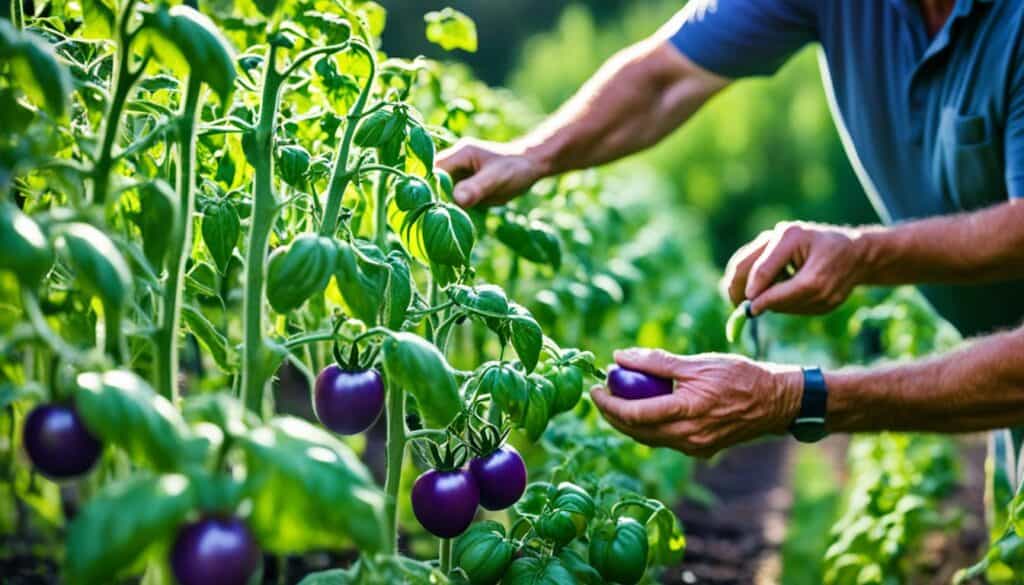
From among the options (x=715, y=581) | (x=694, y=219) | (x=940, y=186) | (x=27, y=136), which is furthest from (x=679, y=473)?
(x=694, y=219)

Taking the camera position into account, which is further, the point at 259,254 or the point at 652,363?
the point at 652,363

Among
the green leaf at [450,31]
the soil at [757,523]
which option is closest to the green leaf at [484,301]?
the green leaf at [450,31]

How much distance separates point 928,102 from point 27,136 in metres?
1.99

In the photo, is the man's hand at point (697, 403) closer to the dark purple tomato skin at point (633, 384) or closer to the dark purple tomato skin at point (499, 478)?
the dark purple tomato skin at point (633, 384)

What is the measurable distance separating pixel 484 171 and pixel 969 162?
3.52 feet

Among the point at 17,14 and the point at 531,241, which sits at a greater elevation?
the point at 17,14

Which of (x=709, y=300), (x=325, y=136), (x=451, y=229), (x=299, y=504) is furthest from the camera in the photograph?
(x=709, y=300)

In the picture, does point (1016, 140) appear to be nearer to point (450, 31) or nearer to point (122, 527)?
point (450, 31)

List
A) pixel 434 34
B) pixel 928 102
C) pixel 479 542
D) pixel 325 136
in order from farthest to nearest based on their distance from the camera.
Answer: pixel 928 102, pixel 434 34, pixel 325 136, pixel 479 542

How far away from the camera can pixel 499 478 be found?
148 centimetres

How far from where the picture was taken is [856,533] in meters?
2.74

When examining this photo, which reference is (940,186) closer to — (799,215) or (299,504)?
(299,504)

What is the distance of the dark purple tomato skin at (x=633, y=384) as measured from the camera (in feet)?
5.72

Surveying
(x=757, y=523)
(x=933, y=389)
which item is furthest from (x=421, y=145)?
(x=757, y=523)
